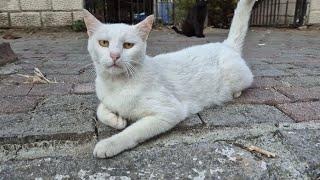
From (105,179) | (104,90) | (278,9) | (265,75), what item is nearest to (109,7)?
(278,9)

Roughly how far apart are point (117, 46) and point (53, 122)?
0.54 m

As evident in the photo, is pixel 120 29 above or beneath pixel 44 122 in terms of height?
above

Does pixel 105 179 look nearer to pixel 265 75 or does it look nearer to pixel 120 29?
pixel 120 29

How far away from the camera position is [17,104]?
2184 mm

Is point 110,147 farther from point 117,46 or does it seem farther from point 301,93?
point 301,93

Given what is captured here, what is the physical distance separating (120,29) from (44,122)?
63 centimetres

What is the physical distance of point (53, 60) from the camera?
385 centimetres

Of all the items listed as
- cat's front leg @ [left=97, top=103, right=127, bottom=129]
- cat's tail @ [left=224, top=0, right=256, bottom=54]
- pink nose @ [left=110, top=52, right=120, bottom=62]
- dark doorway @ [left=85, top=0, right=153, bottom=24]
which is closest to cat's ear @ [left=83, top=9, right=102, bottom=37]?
pink nose @ [left=110, top=52, right=120, bottom=62]

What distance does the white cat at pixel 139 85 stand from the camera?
167cm

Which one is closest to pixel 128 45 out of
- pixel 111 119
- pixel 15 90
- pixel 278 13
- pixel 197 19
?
pixel 111 119

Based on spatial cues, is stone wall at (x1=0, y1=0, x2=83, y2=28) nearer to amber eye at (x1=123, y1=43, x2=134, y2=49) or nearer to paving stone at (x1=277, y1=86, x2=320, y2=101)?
paving stone at (x1=277, y1=86, x2=320, y2=101)

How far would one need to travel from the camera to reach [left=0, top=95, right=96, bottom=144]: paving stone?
1.67 m

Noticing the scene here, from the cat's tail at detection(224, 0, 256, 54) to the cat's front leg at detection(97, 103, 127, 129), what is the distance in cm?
118

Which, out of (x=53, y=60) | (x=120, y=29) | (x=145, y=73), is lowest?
(x=53, y=60)
